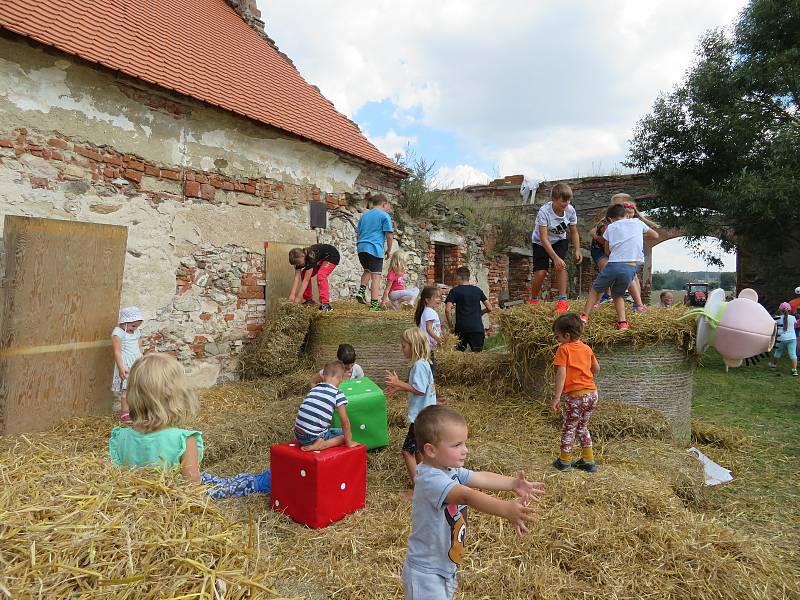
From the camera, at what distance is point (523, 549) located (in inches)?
121

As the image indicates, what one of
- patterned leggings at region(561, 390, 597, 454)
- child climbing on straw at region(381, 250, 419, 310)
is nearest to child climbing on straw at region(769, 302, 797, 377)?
child climbing on straw at region(381, 250, 419, 310)

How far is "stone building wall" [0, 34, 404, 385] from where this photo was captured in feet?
17.3

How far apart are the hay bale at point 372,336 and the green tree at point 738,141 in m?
8.52

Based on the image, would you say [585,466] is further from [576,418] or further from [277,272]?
[277,272]

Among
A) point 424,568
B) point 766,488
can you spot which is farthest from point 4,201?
point 766,488

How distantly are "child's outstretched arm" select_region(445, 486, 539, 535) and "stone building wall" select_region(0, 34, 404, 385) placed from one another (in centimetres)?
522

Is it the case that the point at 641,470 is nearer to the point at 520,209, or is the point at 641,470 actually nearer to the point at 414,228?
the point at 414,228

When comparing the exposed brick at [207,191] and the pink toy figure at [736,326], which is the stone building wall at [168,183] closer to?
the exposed brick at [207,191]

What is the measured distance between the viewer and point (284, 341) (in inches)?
281

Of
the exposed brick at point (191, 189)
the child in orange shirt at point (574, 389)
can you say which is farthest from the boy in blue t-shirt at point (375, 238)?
the child in orange shirt at point (574, 389)

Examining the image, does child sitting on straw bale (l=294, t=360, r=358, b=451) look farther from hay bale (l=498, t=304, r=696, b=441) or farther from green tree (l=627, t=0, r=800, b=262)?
green tree (l=627, t=0, r=800, b=262)

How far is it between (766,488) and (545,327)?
231 centimetres

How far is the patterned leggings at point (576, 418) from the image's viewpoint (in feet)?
13.8

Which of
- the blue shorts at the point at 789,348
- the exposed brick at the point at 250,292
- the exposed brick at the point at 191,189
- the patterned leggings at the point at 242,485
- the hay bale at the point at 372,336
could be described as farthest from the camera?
the blue shorts at the point at 789,348
